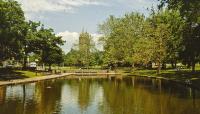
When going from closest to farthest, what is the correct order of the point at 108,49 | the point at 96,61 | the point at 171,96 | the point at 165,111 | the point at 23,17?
the point at 165,111, the point at 171,96, the point at 23,17, the point at 108,49, the point at 96,61

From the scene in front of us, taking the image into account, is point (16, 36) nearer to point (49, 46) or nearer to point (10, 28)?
point (10, 28)

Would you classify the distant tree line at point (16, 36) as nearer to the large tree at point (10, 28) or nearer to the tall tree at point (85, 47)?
the large tree at point (10, 28)

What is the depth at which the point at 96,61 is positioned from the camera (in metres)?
183

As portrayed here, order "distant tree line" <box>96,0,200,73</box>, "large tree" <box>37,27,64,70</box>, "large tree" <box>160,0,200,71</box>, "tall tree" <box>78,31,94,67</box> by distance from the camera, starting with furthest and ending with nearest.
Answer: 1. "tall tree" <box>78,31,94,67</box>
2. "large tree" <box>37,27,64,70</box>
3. "distant tree line" <box>96,0,200,73</box>
4. "large tree" <box>160,0,200,71</box>

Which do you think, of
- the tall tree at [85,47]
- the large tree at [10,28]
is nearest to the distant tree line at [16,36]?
the large tree at [10,28]

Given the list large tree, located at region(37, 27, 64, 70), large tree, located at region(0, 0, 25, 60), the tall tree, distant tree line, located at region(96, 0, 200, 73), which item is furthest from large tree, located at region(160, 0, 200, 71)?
the tall tree

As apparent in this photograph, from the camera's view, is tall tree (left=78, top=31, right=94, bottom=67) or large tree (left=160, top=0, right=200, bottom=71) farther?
tall tree (left=78, top=31, right=94, bottom=67)

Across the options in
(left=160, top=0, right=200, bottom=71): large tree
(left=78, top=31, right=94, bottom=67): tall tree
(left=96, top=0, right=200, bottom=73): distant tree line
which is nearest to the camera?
(left=160, top=0, right=200, bottom=71): large tree

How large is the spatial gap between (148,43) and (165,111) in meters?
72.8

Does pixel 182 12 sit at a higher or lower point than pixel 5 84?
higher

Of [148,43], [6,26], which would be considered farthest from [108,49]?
[6,26]

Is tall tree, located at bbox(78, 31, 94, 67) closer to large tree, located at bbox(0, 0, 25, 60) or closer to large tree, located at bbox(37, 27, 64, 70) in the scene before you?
large tree, located at bbox(37, 27, 64, 70)

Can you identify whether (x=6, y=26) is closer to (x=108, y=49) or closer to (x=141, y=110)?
(x=141, y=110)

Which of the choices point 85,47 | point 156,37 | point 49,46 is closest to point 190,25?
point 156,37
